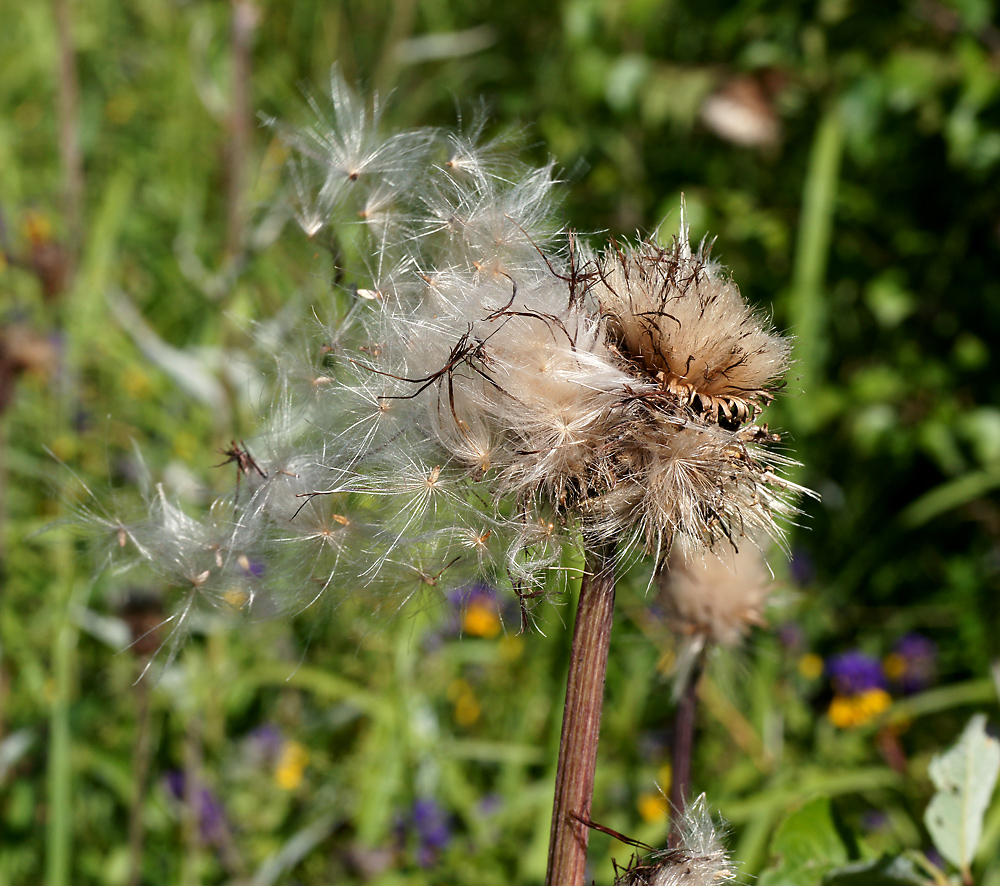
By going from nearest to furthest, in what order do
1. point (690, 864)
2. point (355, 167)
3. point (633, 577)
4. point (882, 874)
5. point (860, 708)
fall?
point (690, 864), point (882, 874), point (355, 167), point (633, 577), point (860, 708)

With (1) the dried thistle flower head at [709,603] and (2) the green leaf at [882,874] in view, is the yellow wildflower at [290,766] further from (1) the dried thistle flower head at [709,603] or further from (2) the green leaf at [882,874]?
(2) the green leaf at [882,874]

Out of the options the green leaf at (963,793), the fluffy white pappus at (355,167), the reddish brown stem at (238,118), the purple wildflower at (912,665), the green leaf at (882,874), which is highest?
the reddish brown stem at (238,118)

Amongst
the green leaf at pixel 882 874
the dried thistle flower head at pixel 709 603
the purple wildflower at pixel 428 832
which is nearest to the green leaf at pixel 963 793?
the green leaf at pixel 882 874

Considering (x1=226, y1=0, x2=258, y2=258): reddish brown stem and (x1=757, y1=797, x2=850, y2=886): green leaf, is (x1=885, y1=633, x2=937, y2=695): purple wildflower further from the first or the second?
(x1=226, y1=0, x2=258, y2=258): reddish brown stem

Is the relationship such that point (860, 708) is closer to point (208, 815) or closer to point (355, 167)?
point (208, 815)

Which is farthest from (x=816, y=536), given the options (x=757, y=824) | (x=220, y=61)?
(x=220, y=61)

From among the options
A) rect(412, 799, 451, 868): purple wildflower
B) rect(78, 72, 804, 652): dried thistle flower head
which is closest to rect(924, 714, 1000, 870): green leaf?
rect(78, 72, 804, 652): dried thistle flower head

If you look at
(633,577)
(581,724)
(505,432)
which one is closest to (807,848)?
(581,724)
